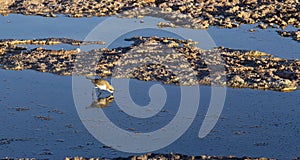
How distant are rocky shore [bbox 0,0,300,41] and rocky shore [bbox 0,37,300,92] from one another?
3.22 metres

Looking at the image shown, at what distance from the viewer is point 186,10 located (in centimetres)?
2145

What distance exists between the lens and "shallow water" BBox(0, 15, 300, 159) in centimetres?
1046

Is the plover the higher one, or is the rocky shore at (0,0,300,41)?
the rocky shore at (0,0,300,41)

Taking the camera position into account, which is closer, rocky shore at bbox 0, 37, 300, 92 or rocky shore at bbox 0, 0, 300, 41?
rocky shore at bbox 0, 37, 300, 92

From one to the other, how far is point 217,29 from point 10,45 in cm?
664

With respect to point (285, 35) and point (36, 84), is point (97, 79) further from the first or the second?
point (285, 35)

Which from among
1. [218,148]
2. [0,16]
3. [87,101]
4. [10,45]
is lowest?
[218,148]

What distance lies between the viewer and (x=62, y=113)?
12.1 meters

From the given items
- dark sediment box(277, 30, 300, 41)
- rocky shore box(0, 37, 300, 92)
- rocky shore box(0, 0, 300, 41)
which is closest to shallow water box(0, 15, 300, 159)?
rocky shore box(0, 37, 300, 92)

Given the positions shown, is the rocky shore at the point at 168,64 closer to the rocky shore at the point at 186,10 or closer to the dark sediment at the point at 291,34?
the dark sediment at the point at 291,34

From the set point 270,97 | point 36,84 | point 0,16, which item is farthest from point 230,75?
point 0,16

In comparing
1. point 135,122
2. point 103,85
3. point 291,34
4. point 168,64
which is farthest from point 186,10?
point 135,122

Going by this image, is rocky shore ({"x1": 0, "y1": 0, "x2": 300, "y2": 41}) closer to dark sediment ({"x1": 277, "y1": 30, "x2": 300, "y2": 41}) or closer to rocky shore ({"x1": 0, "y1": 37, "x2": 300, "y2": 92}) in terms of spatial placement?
dark sediment ({"x1": 277, "y1": 30, "x2": 300, "y2": 41})

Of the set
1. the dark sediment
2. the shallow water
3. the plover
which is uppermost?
the dark sediment
